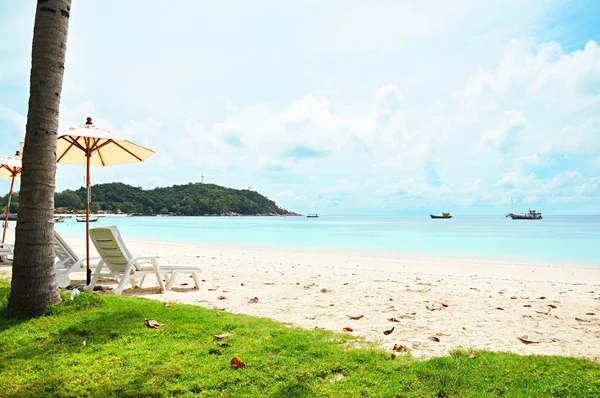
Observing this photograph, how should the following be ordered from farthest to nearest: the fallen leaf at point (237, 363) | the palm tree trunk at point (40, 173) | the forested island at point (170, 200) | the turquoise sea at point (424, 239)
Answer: the forested island at point (170, 200) → the turquoise sea at point (424, 239) → the palm tree trunk at point (40, 173) → the fallen leaf at point (237, 363)

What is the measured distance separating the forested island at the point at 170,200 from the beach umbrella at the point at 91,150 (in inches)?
3500

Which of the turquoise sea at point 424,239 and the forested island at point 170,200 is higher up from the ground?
the forested island at point 170,200

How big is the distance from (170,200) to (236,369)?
114185 millimetres

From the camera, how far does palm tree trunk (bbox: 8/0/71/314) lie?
464 cm

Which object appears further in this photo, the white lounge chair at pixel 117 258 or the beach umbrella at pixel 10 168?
the beach umbrella at pixel 10 168

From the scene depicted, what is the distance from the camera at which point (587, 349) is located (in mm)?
4398

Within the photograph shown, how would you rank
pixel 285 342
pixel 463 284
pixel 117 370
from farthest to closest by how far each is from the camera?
pixel 463 284
pixel 285 342
pixel 117 370

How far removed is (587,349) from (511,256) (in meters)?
17.7

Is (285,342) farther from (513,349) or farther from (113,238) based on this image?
(113,238)

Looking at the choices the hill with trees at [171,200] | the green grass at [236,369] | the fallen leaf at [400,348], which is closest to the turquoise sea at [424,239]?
the fallen leaf at [400,348]

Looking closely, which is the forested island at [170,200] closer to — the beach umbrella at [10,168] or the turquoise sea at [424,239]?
A: the turquoise sea at [424,239]

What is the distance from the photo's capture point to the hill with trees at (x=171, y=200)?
314 ft

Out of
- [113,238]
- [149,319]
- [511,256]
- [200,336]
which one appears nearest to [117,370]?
[200,336]

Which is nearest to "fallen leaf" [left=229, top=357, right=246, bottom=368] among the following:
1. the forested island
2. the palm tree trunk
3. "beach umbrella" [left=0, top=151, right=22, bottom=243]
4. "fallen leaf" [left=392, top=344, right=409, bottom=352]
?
"fallen leaf" [left=392, top=344, right=409, bottom=352]
